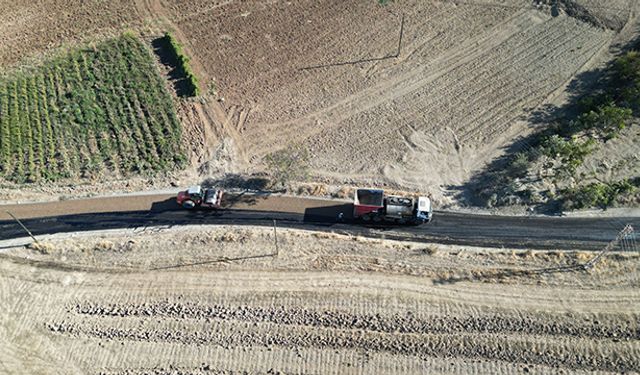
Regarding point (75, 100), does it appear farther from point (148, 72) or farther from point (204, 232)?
point (204, 232)

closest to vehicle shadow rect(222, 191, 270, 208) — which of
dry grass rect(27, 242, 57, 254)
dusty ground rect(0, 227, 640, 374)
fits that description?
dusty ground rect(0, 227, 640, 374)

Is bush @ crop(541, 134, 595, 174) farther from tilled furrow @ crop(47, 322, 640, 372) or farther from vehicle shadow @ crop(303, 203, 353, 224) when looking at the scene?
vehicle shadow @ crop(303, 203, 353, 224)

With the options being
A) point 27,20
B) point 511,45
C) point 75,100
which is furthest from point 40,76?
point 511,45

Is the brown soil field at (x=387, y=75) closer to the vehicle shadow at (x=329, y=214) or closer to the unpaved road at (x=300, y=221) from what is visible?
the vehicle shadow at (x=329, y=214)

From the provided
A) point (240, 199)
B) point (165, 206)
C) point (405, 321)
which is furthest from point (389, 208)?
point (165, 206)

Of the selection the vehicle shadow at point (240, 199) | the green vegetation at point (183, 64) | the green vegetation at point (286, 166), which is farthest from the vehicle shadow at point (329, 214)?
the green vegetation at point (183, 64)

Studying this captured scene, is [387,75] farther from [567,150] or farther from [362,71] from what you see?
[567,150]
